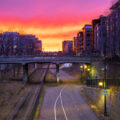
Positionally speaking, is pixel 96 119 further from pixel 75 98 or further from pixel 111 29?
pixel 111 29

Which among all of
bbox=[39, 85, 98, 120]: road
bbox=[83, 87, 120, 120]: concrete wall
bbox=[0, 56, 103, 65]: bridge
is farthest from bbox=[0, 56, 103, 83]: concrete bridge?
bbox=[83, 87, 120, 120]: concrete wall

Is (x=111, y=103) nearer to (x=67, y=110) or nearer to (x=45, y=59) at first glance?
(x=67, y=110)

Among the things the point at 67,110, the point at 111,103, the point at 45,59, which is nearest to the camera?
the point at 111,103

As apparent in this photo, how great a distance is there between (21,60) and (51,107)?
2350 cm

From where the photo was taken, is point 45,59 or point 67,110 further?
point 45,59

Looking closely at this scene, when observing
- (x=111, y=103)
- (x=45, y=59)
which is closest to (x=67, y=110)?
(x=111, y=103)

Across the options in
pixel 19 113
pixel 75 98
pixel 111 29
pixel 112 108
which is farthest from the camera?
pixel 111 29

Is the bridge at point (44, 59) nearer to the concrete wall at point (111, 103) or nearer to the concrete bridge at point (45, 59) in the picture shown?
the concrete bridge at point (45, 59)

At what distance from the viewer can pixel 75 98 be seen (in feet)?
87.2

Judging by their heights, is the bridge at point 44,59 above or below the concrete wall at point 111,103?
above

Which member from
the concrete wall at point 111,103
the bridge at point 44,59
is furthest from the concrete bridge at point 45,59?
the concrete wall at point 111,103

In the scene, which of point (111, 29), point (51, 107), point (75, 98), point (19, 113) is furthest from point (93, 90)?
point (111, 29)

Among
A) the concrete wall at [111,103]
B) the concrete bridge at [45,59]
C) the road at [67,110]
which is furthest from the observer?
the concrete bridge at [45,59]

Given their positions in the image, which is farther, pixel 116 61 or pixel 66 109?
pixel 116 61
